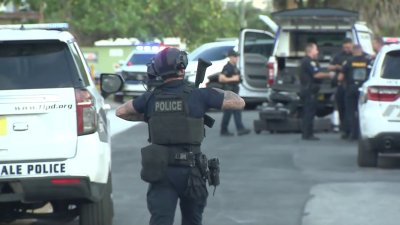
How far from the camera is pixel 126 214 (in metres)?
10.7

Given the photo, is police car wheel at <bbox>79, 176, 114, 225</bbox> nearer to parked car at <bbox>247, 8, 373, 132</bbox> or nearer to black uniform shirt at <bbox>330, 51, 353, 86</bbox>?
black uniform shirt at <bbox>330, 51, 353, 86</bbox>

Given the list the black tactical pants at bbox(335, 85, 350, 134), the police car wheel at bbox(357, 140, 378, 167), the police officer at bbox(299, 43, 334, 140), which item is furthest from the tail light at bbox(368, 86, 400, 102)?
the black tactical pants at bbox(335, 85, 350, 134)

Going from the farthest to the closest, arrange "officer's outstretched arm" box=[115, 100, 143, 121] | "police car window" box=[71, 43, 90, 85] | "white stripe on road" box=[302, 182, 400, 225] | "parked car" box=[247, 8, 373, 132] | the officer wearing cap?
"parked car" box=[247, 8, 373, 132], the officer wearing cap, "white stripe on road" box=[302, 182, 400, 225], "police car window" box=[71, 43, 90, 85], "officer's outstretched arm" box=[115, 100, 143, 121]

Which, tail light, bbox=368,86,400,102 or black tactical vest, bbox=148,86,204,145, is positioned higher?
black tactical vest, bbox=148,86,204,145

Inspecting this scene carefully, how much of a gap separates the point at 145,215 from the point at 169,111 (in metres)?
4.00

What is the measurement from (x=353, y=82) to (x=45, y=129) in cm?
1050

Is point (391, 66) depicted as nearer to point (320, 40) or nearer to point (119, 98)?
point (320, 40)

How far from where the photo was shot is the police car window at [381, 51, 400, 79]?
13.8m

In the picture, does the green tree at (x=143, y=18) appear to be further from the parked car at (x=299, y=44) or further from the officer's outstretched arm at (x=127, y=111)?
the officer's outstretched arm at (x=127, y=111)

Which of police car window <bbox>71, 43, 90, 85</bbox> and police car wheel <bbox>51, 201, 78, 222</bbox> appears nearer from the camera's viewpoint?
police car window <bbox>71, 43, 90, 85</bbox>

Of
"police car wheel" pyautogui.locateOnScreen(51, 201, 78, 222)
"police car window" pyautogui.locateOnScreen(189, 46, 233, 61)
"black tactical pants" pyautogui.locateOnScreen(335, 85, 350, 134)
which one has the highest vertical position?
"police car wheel" pyautogui.locateOnScreen(51, 201, 78, 222)

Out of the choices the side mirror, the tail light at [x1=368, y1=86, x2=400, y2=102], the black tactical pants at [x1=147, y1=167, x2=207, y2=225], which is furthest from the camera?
the tail light at [x1=368, y1=86, x2=400, y2=102]

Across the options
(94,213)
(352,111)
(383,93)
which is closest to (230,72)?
(352,111)

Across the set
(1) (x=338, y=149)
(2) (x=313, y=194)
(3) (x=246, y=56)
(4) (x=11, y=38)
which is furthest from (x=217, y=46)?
(4) (x=11, y=38)
